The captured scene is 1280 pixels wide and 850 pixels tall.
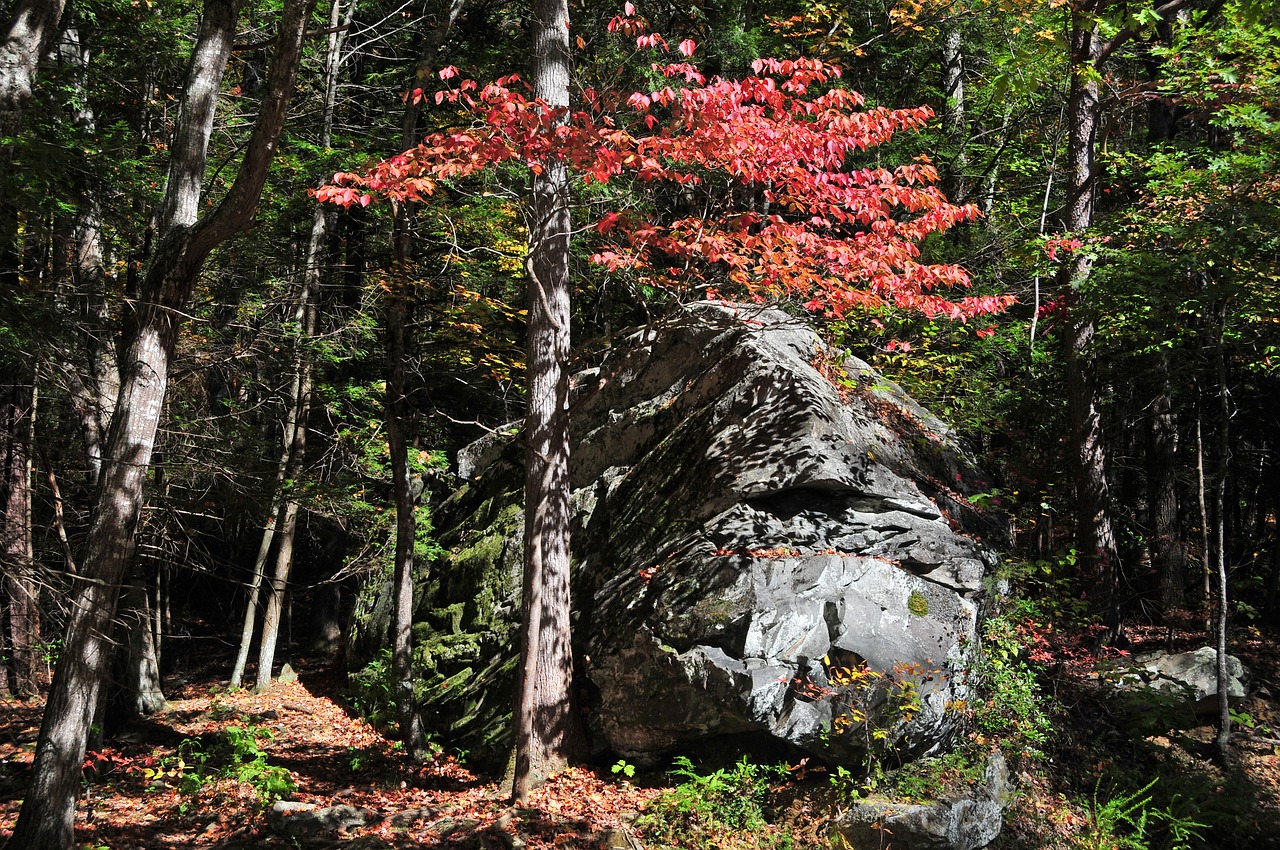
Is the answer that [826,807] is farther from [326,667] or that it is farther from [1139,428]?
[326,667]

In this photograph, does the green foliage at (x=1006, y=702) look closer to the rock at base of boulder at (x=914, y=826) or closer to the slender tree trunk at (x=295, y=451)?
the rock at base of boulder at (x=914, y=826)

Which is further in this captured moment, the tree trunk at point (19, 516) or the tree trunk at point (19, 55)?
the tree trunk at point (19, 516)

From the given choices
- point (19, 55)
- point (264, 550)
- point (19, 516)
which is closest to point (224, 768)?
point (264, 550)

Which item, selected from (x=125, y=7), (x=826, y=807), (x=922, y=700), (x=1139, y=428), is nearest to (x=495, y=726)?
(x=826, y=807)

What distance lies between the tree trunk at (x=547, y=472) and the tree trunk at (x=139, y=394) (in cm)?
246

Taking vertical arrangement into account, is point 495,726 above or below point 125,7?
below

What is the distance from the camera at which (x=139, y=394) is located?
5.93 metres

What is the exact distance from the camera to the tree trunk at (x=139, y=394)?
565 cm

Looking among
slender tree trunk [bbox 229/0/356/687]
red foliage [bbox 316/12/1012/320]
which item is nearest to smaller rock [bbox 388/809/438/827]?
slender tree trunk [bbox 229/0/356/687]

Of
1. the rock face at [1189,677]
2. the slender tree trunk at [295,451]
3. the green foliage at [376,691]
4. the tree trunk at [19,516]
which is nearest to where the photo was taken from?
the rock face at [1189,677]

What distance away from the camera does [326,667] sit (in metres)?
14.4

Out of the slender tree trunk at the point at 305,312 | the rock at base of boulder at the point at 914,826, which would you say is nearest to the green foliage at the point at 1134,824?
the rock at base of boulder at the point at 914,826

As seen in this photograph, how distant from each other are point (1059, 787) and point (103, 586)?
8235mm

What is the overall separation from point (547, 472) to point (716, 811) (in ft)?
10.9
